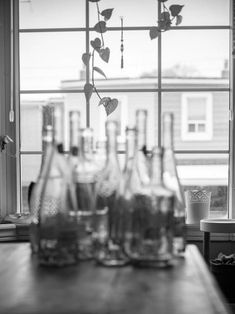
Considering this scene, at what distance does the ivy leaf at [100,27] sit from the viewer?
3.51 meters

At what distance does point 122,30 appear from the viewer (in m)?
3.64

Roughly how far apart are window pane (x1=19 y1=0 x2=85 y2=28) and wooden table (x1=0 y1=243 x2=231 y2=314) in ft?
8.79

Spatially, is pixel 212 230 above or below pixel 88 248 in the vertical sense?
below

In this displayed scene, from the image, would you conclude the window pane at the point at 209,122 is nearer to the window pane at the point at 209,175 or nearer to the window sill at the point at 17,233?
the window pane at the point at 209,175

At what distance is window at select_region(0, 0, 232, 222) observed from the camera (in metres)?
3.61

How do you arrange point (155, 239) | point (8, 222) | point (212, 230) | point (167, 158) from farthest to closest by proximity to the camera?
point (8, 222)
point (212, 230)
point (167, 158)
point (155, 239)

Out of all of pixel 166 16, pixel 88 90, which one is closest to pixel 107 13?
pixel 166 16

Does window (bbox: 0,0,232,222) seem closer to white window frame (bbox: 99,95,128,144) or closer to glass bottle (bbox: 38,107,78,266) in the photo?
white window frame (bbox: 99,95,128,144)

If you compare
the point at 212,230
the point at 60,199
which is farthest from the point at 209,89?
the point at 60,199

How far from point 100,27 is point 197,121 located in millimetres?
879

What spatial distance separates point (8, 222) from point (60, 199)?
7.60ft

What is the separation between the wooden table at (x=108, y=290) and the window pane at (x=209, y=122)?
2.47m

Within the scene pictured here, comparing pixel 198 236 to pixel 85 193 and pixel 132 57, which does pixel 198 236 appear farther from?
pixel 85 193

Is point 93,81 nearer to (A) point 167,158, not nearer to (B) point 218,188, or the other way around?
(B) point 218,188
